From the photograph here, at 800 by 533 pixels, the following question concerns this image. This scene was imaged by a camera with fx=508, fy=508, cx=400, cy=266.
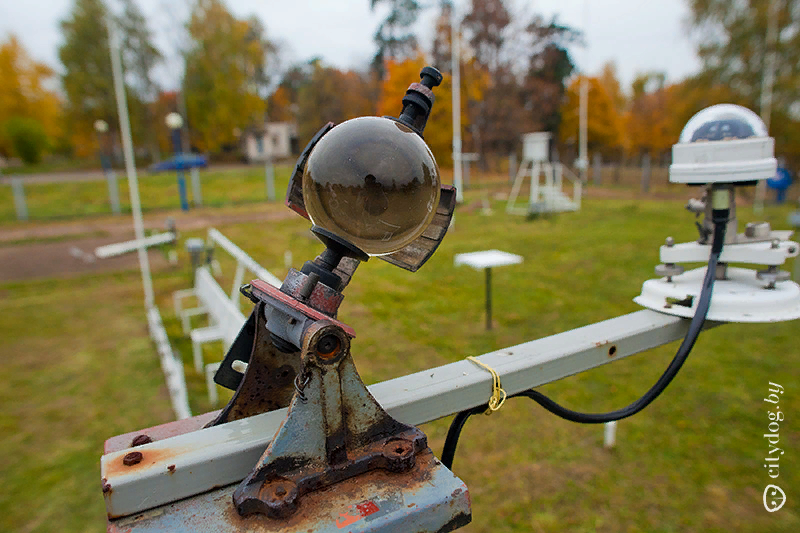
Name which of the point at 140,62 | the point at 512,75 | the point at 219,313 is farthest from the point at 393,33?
the point at 219,313

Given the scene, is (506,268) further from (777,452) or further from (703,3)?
(703,3)

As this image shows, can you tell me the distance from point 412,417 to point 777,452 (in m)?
3.46

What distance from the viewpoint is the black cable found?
3.50 feet

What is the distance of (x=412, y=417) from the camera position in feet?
3.12

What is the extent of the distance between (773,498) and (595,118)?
32944 millimetres

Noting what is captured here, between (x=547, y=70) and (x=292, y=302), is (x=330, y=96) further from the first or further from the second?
(x=292, y=302)

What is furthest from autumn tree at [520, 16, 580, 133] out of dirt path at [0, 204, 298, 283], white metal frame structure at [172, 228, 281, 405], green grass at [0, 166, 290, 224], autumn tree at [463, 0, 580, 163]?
white metal frame structure at [172, 228, 281, 405]

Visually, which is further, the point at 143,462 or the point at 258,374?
the point at 258,374

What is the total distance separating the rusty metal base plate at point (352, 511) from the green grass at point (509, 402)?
7.44 ft

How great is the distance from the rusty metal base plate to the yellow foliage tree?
112 ft

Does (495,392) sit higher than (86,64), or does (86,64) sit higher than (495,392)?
(86,64)

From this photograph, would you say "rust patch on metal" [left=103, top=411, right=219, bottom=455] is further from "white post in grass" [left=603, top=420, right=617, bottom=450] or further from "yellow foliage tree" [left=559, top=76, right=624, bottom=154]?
"yellow foliage tree" [left=559, top=76, right=624, bottom=154]

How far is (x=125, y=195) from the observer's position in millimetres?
22391

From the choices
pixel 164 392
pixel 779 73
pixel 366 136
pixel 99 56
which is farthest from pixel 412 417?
pixel 99 56
